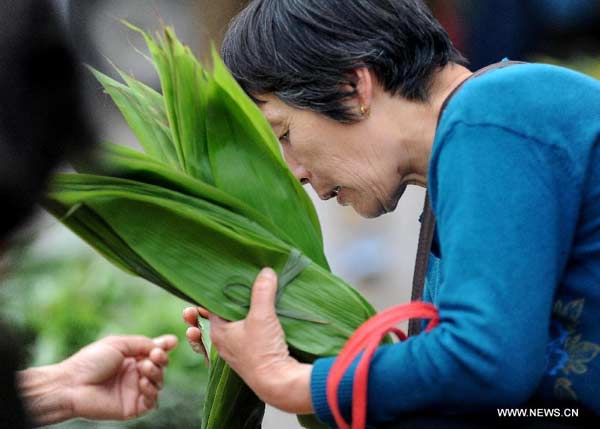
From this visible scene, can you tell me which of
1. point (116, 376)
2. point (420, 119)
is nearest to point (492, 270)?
point (420, 119)

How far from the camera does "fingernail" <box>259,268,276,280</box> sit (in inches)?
68.2

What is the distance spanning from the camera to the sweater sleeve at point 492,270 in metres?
1.52

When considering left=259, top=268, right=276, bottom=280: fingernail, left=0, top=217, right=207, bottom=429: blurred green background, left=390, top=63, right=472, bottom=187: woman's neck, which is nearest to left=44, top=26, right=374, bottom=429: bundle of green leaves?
left=259, top=268, right=276, bottom=280: fingernail

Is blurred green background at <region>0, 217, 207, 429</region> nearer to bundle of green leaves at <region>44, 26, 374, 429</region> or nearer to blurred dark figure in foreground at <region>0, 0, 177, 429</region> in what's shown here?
bundle of green leaves at <region>44, 26, 374, 429</region>

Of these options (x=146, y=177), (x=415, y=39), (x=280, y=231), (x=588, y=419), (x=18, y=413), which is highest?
(x=415, y=39)

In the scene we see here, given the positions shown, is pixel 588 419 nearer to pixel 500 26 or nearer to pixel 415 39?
pixel 415 39

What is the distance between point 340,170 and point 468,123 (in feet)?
1.52

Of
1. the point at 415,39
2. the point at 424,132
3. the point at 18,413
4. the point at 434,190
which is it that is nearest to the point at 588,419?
the point at 434,190

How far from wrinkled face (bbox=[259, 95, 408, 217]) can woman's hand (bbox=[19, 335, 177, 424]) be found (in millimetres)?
519

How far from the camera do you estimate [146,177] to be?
1.68 m

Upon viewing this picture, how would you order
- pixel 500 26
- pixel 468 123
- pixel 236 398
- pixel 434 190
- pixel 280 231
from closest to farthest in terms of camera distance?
pixel 468 123 < pixel 434 190 < pixel 280 231 < pixel 236 398 < pixel 500 26

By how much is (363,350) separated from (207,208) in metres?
0.36

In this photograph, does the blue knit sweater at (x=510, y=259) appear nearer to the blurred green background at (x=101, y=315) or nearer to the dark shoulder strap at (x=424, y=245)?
the dark shoulder strap at (x=424, y=245)

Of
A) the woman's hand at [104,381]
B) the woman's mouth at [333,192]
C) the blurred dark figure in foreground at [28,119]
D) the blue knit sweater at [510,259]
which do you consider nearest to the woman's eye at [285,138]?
the woman's mouth at [333,192]
